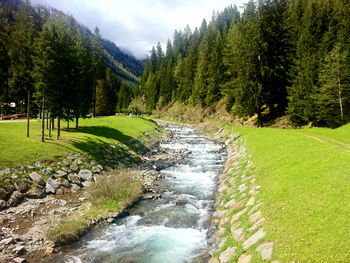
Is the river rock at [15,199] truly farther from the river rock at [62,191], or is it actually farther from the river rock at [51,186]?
the river rock at [62,191]

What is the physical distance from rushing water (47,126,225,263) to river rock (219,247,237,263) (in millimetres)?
1356

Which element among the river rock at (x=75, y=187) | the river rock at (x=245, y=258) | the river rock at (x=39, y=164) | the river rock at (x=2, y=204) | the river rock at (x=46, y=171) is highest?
the river rock at (x=39, y=164)

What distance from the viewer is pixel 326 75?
32719 mm

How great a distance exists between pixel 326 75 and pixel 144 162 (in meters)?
31.7

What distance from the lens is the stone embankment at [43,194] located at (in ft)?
36.9

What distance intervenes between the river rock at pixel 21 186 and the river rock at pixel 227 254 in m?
15.5

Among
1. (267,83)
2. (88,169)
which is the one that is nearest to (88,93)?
(88,169)

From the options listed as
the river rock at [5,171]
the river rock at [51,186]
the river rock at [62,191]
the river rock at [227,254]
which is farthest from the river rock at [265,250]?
the river rock at [5,171]

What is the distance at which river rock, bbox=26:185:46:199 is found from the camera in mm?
16031

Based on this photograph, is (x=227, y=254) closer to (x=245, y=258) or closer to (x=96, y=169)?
(x=245, y=258)

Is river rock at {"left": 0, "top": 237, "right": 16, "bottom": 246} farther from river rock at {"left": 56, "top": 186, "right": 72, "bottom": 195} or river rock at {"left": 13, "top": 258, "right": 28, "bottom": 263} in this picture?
river rock at {"left": 56, "top": 186, "right": 72, "bottom": 195}

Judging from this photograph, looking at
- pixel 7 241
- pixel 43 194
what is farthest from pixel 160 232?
pixel 43 194

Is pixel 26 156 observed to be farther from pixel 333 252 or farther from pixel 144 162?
pixel 333 252

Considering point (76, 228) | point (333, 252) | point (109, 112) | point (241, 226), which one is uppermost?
point (109, 112)
